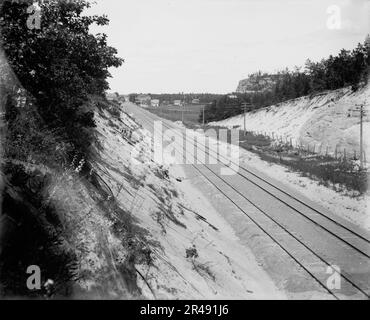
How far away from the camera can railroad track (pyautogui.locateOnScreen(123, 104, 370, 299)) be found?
12297mm

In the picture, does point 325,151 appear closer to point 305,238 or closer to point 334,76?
point 334,76

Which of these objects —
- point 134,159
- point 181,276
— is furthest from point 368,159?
point 181,276

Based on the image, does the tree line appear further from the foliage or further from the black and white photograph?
the foliage

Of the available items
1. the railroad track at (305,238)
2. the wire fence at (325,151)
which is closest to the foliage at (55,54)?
the railroad track at (305,238)

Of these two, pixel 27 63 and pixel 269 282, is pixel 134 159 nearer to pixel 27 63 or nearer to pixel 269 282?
pixel 269 282

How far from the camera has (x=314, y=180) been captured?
1035 inches

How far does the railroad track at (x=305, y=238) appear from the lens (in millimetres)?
12297

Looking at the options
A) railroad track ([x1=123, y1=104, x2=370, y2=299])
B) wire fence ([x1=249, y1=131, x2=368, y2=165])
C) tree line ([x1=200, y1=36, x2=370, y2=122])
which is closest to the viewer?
railroad track ([x1=123, y1=104, x2=370, y2=299])

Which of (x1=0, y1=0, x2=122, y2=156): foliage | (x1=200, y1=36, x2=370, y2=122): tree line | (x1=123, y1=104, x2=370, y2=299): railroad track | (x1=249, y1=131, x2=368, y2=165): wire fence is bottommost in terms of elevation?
(x1=123, y1=104, x2=370, y2=299): railroad track

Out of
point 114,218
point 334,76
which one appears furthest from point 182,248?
point 334,76

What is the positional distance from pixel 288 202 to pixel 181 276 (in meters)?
13.0

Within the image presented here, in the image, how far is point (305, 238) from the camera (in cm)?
1558

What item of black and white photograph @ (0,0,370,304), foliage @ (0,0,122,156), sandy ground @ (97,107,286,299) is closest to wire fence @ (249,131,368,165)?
black and white photograph @ (0,0,370,304)
